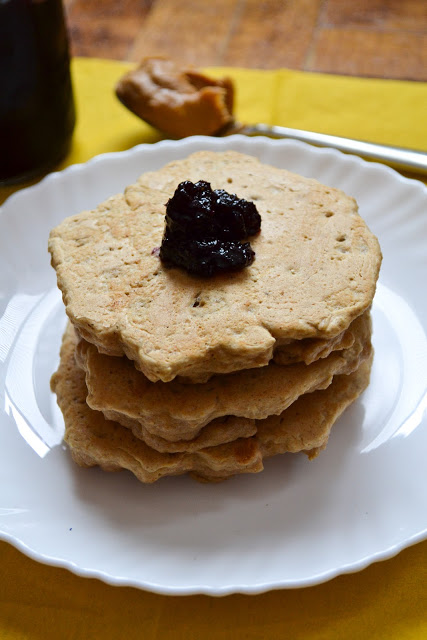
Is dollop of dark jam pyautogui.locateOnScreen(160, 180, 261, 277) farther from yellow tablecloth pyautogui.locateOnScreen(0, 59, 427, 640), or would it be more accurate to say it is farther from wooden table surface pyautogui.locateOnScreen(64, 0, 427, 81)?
wooden table surface pyautogui.locateOnScreen(64, 0, 427, 81)

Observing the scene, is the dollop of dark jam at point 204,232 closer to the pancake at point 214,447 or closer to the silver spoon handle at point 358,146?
the pancake at point 214,447

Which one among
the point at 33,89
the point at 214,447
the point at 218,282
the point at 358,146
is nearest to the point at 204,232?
the point at 218,282

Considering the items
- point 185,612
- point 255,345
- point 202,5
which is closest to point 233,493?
point 185,612

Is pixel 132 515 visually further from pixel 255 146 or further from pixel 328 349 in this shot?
pixel 255 146

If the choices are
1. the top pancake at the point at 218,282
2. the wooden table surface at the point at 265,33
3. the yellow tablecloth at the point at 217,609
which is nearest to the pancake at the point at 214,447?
the top pancake at the point at 218,282

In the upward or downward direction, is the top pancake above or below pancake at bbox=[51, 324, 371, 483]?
above

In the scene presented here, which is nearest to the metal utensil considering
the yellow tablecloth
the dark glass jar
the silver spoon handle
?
the silver spoon handle
